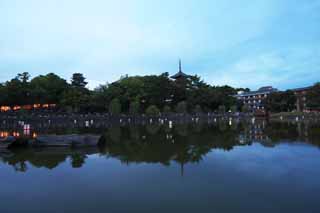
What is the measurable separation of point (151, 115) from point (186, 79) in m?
18.7

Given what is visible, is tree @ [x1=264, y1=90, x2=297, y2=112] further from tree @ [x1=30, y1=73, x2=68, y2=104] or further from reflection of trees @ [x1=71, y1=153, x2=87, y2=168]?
reflection of trees @ [x1=71, y1=153, x2=87, y2=168]

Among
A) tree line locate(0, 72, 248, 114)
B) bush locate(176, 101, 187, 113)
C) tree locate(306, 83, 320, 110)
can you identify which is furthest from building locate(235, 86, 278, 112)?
bush locate(176, 101, 187, 113)

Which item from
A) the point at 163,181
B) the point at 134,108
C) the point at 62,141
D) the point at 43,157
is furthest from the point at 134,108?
the point at 163,181

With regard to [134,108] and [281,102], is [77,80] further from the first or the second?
[281,102]

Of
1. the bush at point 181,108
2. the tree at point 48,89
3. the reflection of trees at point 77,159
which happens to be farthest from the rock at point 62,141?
the tree at point 48,89

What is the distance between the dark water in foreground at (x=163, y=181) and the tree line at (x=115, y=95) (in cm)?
3285

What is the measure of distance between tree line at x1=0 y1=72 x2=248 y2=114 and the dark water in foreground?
32849mm

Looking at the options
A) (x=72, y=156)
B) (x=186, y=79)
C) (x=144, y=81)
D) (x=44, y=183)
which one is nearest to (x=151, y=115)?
(x=144, y=81)

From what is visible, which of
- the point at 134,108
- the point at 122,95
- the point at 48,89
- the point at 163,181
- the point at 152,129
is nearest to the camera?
the point at 163,181

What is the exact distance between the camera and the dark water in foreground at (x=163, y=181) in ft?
16.6

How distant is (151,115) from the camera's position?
43688 mm

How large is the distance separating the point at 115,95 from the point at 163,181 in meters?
41.4

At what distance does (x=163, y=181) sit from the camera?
6.72 m

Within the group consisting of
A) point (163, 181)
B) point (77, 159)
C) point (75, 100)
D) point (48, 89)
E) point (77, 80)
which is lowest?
point (163, 181)
